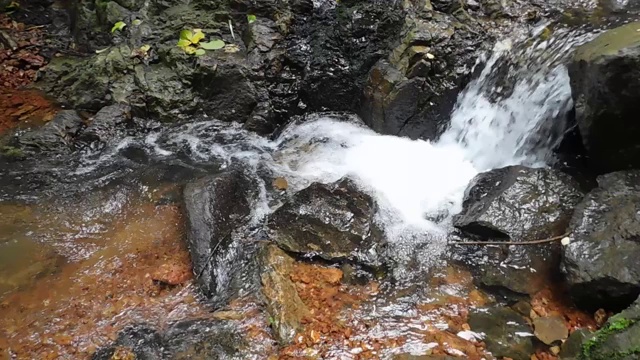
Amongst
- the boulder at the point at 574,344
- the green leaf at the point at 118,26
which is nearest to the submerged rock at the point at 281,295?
the boulder at the point at 574,344

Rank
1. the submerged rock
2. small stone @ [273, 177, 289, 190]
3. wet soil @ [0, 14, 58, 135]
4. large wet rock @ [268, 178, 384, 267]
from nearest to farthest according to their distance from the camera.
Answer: the submerged rock < large wet rock @ [268, 178, 384, 267] < small stone @ [273, 177, 289, 190] < wet soil @ [0, 14, 58, 135]

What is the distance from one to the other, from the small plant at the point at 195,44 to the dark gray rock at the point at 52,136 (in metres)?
1.92

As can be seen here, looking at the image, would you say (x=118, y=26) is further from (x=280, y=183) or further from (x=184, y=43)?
(x=280, y=183)

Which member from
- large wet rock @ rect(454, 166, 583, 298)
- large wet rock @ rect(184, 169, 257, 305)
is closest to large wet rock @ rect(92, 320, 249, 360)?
large wet rock @ rect(184, 169, 257, 305)

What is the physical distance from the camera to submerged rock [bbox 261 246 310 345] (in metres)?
3.87

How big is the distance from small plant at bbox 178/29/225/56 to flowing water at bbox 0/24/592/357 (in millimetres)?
1077

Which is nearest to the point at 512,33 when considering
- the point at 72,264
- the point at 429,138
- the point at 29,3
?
the point at 429,138

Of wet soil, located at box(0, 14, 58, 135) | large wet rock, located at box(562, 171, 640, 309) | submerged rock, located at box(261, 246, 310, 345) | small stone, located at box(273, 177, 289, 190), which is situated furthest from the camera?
wet soil, located at box(0, 14, 58, 135)

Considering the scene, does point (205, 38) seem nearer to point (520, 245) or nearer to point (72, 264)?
point (72, 264)

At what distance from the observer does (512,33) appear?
6.27 m

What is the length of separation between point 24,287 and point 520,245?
188 inches

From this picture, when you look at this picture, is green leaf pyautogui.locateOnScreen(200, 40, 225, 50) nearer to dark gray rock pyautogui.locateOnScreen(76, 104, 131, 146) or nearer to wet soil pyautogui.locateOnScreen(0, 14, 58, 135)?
dark gray rock pyautogui.locateOnScreen(76, 104, 131, 146)

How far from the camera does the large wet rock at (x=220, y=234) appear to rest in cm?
436

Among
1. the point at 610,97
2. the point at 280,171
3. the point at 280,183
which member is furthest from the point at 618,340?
the point at 280,171
